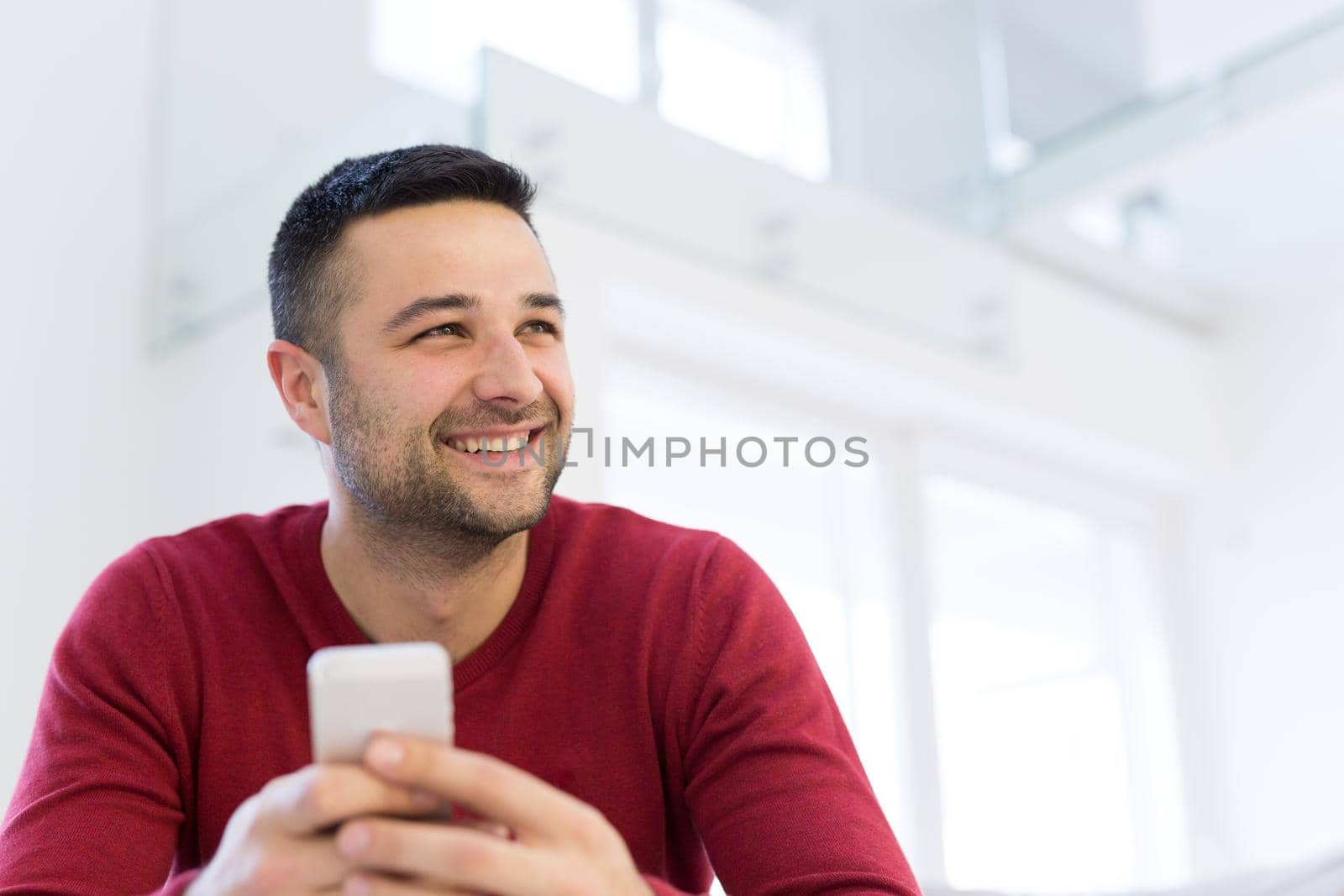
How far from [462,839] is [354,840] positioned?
47 millimetres

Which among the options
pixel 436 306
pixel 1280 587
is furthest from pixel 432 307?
pixel 1280 587

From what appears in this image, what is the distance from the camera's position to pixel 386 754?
1.98ft

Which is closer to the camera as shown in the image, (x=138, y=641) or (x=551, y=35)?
(x=138, y=641)

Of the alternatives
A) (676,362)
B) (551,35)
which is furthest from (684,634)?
(676,362)

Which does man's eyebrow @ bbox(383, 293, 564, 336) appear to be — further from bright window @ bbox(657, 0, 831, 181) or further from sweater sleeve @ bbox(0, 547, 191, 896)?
bright window @ bbox(657, 0, 831, 181)

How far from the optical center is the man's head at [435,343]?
3.70 feet

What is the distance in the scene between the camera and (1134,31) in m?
2.93

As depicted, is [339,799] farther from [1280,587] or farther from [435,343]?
[1280,587]

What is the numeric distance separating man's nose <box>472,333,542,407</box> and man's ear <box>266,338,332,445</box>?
18 cm

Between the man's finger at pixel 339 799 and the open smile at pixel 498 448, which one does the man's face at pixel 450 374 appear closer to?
the open smile at pixel 498 448

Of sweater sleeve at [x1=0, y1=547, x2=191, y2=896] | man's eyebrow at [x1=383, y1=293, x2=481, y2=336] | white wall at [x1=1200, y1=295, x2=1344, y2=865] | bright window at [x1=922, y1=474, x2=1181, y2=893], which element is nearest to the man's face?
man's eyebrow at [x1=383, y1=293, x2=481, y2=336]

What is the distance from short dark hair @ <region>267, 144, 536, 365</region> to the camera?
1187 mm

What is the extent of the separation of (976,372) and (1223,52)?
33.2 inches

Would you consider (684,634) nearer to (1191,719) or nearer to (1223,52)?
(1223,52)
